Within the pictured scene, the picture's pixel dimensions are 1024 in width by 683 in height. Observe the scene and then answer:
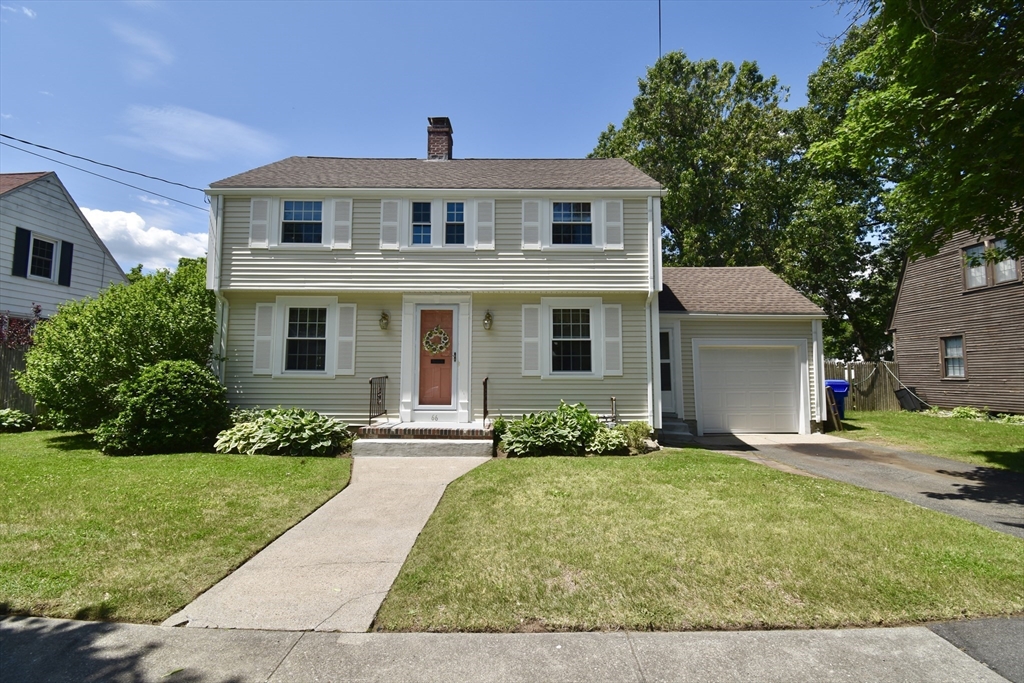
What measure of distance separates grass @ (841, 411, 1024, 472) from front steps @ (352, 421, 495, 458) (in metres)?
8.86

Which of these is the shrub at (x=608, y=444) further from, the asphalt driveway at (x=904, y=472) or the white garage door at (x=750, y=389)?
the white garage door at (x=750, y=389)

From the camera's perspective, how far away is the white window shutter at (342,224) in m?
11.0

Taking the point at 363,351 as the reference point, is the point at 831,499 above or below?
below

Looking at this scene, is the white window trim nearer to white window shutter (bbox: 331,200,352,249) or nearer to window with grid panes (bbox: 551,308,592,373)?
window with grid panes (bbox: 551,308,592,373)

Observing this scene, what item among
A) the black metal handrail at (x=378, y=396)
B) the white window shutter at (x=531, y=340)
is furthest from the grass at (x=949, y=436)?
the black metal handrail at (x=378, y=396)

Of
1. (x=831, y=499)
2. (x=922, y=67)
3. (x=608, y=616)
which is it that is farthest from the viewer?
(x=922, y=67)

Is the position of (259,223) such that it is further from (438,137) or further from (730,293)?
(730,293)

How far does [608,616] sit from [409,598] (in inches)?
55.4

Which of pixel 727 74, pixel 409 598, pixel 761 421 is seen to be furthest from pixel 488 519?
pixel 727 74

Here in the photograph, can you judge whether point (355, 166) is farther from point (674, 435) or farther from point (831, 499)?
point (831, 499)

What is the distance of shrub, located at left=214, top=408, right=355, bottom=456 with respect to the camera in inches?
350

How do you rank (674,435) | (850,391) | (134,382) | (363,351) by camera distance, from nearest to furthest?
(134,382) < (363,351) < (674,435) < (850,391)

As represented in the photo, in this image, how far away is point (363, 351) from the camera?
11.1 metres

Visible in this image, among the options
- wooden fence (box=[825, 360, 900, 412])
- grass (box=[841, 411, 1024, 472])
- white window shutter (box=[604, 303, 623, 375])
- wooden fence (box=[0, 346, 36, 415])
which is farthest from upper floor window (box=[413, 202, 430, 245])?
wooden fence (box=[825, 360, 900, 412])
